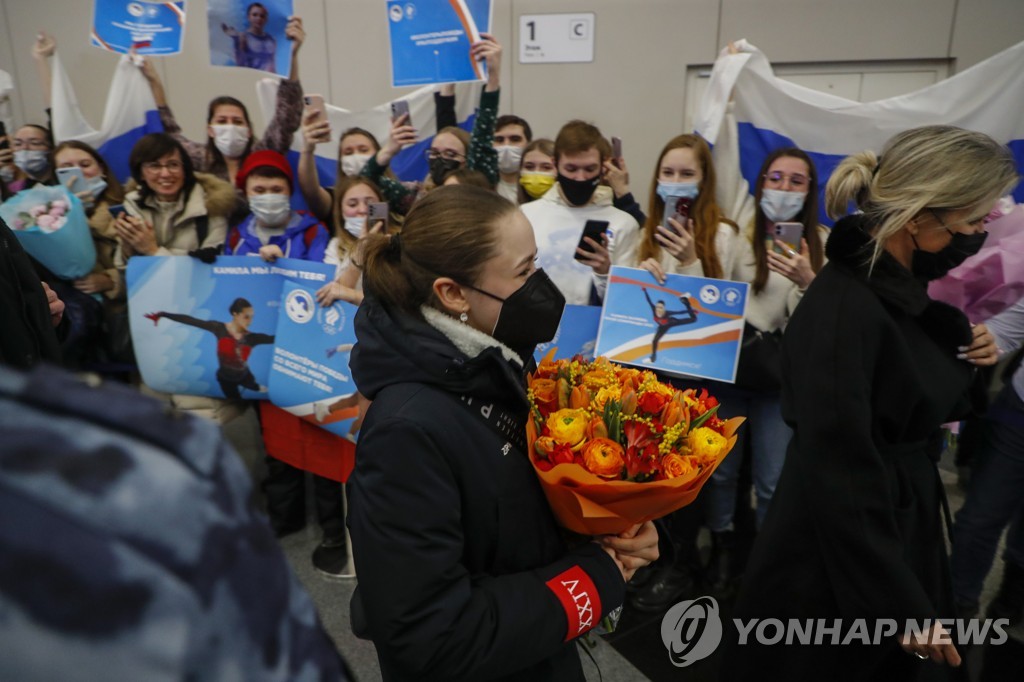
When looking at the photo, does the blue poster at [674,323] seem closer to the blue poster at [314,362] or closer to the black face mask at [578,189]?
the black face mask at [578,189]

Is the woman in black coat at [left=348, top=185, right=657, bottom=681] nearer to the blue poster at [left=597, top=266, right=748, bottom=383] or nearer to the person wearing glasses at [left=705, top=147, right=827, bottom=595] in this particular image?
the blue poster at [left=597, top=266, right=748, bottom=383]

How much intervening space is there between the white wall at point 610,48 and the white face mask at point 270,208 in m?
3.01

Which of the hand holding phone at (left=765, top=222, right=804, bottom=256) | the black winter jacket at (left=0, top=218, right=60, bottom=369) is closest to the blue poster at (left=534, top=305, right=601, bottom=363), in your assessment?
the hand holding phone at (left=765, top=222, right=804, bottom=256)

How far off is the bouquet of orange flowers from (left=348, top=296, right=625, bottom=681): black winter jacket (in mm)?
68

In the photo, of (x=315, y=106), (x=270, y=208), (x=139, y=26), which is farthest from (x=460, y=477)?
(x=139, y=26)

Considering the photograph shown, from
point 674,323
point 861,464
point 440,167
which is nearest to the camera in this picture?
point 861,464

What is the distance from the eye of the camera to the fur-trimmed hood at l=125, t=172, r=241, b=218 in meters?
3.02

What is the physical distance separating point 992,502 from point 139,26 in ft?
15.2

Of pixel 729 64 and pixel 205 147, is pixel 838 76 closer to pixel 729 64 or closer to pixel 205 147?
pixel 729 64

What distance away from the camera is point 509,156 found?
3.53 metres

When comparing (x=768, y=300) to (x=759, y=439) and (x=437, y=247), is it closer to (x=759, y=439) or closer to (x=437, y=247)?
(x=759, y=439)

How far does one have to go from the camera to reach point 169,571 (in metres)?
0.35

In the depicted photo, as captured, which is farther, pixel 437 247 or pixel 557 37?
pixel 557 37

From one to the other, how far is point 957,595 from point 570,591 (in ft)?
7.47
